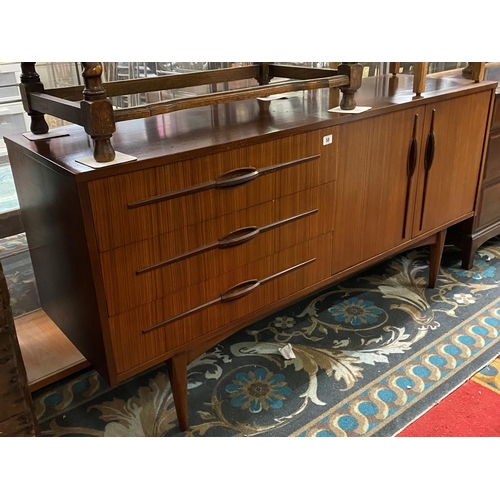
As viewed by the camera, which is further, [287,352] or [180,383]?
[287,352]

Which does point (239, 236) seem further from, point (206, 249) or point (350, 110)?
point (350, 110)

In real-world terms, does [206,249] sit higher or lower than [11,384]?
higher

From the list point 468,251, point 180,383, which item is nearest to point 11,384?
point 180,383

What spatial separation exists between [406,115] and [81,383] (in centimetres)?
122

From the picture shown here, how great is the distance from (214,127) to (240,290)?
395 mm

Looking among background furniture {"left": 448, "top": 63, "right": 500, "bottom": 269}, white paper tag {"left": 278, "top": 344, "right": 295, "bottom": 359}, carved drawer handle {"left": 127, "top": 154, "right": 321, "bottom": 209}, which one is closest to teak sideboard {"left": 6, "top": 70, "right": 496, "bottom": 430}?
carved drawer handle {"left": 127, "top": 154, "right": 321, "bottom": 209}

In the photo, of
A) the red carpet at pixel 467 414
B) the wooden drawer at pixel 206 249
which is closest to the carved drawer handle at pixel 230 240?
the wooden drawer at pixel 206 249

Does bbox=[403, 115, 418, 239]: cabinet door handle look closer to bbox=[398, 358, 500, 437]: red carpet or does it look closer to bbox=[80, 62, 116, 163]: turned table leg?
bbox=[398, 358, 500, 437]: red carpet

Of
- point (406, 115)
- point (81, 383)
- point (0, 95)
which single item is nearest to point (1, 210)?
point (0, 95)

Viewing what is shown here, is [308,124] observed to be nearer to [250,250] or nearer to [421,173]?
[250,250]

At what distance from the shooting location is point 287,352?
1.60 m

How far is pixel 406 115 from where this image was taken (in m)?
1.50

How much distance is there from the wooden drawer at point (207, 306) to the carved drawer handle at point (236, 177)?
213mm

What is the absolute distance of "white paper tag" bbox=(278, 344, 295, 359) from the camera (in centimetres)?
159
